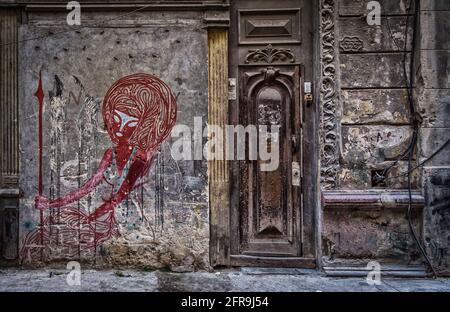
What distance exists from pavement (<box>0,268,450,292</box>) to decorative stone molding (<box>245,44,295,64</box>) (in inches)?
105

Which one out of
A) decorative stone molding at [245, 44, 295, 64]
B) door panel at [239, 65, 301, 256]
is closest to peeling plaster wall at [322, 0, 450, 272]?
door panel at [239, 65, 301, 256]

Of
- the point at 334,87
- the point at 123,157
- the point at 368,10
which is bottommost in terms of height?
the point at 123,157

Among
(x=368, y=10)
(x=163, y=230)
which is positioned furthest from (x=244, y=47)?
(x=163, y=230)

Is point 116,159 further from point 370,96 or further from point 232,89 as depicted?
point 370,96

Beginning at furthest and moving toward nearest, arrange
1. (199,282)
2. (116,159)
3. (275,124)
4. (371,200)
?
(275,124) → (116,159) → (371,200) → (199,282)

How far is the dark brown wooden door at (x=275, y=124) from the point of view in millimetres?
5117

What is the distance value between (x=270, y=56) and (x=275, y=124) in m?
0.88

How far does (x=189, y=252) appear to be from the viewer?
4.98 meters

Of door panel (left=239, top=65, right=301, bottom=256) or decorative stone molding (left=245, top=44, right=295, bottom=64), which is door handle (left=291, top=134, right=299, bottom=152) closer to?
door panel (left=239, top=65, right=301, bottom=256)

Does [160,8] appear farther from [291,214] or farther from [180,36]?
[291,214]

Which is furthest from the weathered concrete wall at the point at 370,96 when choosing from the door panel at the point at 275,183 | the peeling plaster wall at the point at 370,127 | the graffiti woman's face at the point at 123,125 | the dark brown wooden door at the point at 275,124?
the graffiti woman's face at the point at 123,125

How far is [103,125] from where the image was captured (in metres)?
5.03

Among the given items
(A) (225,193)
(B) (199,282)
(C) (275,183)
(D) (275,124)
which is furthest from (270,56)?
(B) (199,282)
